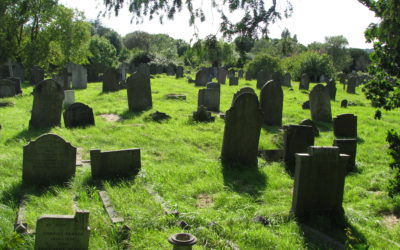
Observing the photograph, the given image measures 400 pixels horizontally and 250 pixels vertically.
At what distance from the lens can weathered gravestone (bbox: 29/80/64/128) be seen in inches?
476

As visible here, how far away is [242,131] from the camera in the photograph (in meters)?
9.20

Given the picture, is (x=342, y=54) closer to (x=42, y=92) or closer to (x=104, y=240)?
(x=42, y=92)

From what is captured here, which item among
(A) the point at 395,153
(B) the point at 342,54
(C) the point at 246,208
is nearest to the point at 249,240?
(C) the point at 246,208

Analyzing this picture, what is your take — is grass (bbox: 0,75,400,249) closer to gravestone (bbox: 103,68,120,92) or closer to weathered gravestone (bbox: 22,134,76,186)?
weathered gravestone (bbox: 22,134,76,186)

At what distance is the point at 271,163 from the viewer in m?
9.61

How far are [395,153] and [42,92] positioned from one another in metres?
9.62

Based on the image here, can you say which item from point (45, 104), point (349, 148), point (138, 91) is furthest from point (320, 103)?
point (45, 104)

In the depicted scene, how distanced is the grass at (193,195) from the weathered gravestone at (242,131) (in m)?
0.38

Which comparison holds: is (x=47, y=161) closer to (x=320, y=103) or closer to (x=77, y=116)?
(x=77, y=116)

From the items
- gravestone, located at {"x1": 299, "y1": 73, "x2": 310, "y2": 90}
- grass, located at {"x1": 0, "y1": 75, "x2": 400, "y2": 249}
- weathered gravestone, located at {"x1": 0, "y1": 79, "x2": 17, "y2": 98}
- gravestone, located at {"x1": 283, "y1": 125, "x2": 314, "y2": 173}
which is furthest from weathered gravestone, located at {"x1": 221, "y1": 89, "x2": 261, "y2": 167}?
gravestone, located at {"x1": 299, "y1": 73, "x2": 310, "y2": 90}

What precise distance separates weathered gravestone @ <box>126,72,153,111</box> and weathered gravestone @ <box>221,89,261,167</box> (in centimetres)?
769

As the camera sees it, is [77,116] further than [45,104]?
Yes

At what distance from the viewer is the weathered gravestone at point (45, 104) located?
12.1m

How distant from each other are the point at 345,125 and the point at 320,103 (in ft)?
11.0
